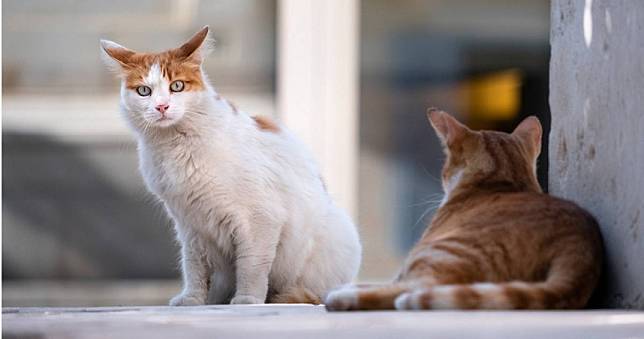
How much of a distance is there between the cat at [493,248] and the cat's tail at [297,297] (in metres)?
0.57

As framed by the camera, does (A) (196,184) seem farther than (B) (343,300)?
Yes

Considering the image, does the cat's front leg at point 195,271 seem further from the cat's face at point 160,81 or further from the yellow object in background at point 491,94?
the yellow object in background at point 491,94

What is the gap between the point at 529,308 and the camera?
2133 millimetres

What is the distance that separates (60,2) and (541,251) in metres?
3.86

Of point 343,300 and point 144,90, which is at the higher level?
point 144,90

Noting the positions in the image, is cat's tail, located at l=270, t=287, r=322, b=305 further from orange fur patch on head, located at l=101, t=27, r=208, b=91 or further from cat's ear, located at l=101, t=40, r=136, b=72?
cat's ear, located at l=101, t=40, r=136, b=72

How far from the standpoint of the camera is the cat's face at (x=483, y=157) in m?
2.62

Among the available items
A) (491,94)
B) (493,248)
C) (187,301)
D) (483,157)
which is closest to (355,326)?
(493,248)

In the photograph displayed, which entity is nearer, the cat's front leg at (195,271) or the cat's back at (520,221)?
the cat's back at (520,221)

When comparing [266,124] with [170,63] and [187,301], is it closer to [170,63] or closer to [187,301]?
[170,63]

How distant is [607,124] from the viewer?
253cm

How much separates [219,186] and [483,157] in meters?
0.72

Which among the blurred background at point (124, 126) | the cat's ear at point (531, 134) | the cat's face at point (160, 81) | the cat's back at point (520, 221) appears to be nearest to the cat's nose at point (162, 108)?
the cat's face at point (160, 81)

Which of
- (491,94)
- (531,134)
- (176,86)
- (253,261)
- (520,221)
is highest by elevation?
(176,86)
